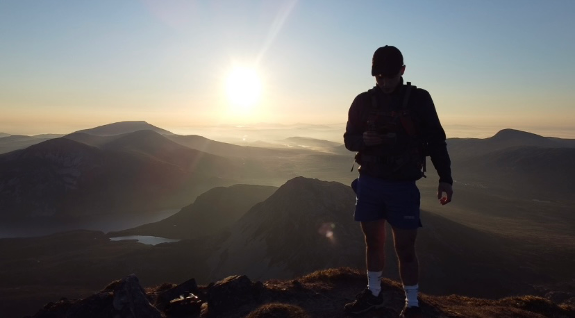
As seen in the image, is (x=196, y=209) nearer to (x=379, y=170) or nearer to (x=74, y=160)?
(x=74, y=160)

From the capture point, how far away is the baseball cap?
5.66m

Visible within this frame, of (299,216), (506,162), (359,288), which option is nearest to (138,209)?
(299,216)

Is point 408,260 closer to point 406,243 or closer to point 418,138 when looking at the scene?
point 406,243

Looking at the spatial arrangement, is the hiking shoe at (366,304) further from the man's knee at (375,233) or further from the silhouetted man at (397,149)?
the man's knee at (375,233)

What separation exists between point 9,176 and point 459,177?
198439 millimetres

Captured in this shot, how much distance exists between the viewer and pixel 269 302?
915cm

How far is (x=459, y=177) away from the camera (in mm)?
180875

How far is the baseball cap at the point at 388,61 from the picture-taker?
5656 millimetres

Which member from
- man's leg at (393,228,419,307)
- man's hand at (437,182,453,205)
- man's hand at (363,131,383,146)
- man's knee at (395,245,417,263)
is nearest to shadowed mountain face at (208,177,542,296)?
man's leg at (393,228,419,307)

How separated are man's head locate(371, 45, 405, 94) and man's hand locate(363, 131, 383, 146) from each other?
792 millimetres

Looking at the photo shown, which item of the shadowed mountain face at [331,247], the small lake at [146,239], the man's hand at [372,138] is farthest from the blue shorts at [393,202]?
the small lake at [146,239]

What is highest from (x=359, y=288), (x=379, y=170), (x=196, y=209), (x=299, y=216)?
(x=379, y=170)

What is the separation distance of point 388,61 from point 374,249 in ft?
10.8

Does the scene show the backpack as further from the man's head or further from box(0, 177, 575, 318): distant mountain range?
box(0, 177, 575, 318): distant mountain range
